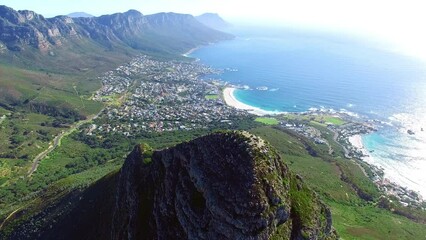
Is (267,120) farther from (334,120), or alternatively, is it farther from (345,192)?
(345,192)

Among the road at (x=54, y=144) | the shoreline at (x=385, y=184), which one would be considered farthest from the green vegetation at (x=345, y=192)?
the road at (x=54, y=144)

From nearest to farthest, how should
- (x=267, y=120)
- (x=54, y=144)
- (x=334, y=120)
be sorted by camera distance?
(x=54, y=144)
(x=267, y=120)
(x=334, y=120)

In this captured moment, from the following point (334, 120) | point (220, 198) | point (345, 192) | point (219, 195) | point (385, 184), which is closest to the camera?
point (220, 198)

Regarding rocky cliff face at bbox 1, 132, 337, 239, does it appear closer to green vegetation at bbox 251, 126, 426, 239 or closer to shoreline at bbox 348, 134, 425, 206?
green vegetation at bbox 251, 126, 426, 239

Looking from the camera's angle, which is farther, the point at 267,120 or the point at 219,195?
the point at 267,120

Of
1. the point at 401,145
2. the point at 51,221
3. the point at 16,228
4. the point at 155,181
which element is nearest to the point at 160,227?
the point at 155,181

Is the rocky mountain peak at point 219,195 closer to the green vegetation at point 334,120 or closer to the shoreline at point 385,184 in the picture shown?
the shoreline at point 385,184

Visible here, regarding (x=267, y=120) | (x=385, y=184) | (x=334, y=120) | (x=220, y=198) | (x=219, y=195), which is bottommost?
(x=334, y=120)

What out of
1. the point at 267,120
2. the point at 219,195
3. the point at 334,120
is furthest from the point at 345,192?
the point at 334,120

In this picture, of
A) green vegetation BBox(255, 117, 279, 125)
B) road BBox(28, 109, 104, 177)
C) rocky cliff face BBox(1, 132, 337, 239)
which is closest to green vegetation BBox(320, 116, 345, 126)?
green vegetation BBox(255, 117, 279, 125)
